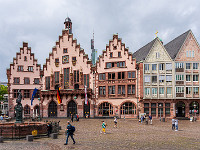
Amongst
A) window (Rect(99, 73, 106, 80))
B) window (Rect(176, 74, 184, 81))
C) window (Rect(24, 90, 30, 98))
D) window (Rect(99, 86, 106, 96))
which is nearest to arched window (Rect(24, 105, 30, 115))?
window (Rect(24, 90, 30, 98))

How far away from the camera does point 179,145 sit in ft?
61.3

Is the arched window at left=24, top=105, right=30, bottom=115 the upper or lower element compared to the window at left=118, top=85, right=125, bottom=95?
lower

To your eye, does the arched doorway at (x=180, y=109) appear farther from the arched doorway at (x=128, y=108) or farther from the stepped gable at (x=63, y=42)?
the stepped gable at (x=63, y=42)

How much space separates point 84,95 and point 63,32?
710 inches

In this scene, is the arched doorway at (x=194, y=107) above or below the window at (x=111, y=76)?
below

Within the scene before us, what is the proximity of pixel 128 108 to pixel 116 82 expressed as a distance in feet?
22.8

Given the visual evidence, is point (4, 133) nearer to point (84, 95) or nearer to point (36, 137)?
point (36, 137)

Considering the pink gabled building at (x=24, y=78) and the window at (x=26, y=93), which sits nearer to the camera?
the pink gabled building at (x=24, y=78)

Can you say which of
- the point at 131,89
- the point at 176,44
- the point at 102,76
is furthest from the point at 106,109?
the point at 176,44

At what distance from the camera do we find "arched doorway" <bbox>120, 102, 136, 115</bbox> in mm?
51969

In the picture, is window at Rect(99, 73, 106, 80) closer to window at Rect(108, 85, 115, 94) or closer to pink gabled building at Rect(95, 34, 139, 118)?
pink gabled building at Rect(95, 34, 139, 118)

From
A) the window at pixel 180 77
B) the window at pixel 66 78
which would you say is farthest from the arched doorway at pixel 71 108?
the window at pixel 180 77

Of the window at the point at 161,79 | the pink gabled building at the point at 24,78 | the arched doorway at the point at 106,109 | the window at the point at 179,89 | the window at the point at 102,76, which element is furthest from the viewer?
the pink gabled building at the point at 24,78

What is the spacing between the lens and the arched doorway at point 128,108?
2046 inches
